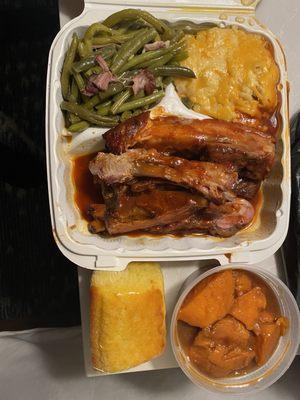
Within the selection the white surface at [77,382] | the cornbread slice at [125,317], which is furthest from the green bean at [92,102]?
the white surface at [77,382]

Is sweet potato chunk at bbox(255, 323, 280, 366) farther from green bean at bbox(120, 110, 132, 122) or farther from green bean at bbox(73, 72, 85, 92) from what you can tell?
green bean at bbox(73, 72, 85, 92)

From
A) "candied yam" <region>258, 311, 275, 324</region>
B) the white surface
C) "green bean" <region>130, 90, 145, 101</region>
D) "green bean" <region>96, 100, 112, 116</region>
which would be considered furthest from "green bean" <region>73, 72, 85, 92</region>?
the white surface

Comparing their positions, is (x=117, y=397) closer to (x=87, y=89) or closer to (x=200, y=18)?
(x=87, y=89)

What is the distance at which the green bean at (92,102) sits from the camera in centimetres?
220

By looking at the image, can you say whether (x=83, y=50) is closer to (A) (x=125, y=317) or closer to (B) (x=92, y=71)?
(B) (x=92, y=71)

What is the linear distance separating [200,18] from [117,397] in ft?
6.07

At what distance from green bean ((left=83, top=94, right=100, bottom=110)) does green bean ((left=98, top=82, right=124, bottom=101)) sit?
0.06 ft

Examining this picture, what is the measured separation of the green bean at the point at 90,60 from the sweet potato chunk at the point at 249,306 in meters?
1.14

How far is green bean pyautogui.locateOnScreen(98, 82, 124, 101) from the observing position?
2174 millimetres

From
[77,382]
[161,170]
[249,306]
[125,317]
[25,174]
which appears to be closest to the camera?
[161,170]

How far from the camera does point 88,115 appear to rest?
2193 mm

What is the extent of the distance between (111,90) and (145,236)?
2.02ft

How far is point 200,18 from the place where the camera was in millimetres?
2291

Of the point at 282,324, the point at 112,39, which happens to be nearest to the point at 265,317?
the point at 282,324
